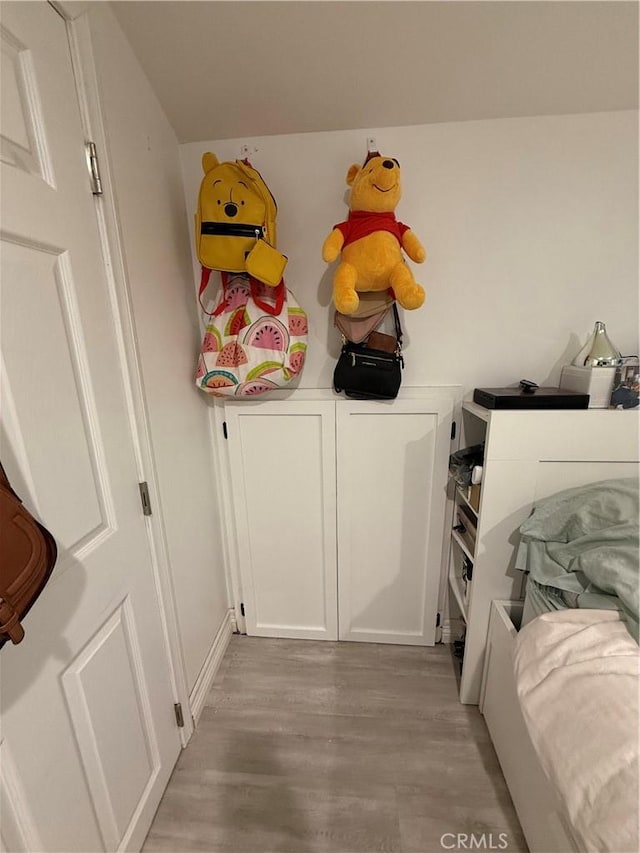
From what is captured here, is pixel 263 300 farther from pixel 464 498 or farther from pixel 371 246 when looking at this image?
pixel 464 498

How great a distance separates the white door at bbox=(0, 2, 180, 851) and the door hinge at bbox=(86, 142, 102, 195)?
1.0 inches

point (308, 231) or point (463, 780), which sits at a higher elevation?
point (308, 231)

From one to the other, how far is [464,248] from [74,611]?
164 cm

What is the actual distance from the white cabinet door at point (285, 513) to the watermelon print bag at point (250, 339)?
21cm

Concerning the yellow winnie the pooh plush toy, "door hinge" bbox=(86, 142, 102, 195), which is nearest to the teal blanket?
the yellow winnie the pooh plush toy

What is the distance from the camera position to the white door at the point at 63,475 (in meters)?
0.66

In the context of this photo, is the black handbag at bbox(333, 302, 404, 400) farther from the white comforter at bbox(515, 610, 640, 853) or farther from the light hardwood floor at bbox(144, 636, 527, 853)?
the light hardwood floor at bbox(144, 636, 527, 853)

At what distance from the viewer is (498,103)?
1159 mm

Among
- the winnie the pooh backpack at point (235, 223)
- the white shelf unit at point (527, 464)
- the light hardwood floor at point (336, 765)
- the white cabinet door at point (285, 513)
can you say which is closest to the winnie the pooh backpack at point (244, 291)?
the winnie the pooh backpack at point (235, 223)

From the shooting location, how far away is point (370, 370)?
1304 millimetres

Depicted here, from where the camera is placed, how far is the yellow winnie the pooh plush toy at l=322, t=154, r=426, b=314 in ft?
3.72

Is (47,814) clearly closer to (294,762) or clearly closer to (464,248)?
(294,762)

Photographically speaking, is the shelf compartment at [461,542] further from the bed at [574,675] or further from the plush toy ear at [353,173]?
Result: the plush toy ear at [353,173]

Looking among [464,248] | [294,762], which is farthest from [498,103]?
[294,762]
